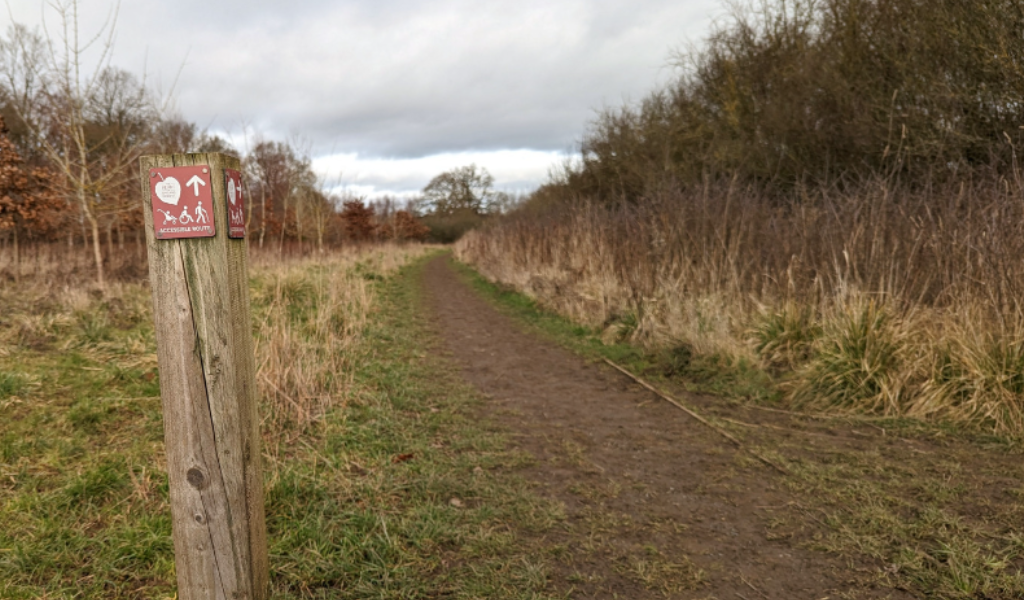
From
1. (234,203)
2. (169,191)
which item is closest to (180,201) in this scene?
(169,191)

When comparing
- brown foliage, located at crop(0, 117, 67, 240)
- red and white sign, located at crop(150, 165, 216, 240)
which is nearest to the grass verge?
red and white sign, located at crop(150, 165, 216, 240)

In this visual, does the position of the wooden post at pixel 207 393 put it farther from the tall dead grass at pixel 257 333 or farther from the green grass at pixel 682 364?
the green grass at pixel 682 364

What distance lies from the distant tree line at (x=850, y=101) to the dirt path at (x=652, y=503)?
11.7ft

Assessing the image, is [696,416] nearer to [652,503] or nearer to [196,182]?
[652,503]

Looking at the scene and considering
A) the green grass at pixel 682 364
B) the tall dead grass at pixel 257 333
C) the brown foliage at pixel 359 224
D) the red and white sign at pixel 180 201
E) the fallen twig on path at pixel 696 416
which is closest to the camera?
the red and white sign at pixel 180 201

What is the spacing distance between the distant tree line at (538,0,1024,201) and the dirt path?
3.58 meters

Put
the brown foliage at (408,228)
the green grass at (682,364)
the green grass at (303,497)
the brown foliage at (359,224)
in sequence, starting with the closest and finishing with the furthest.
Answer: the green grass at (303,497)
the green grass at (682,364)
the brown foliage at (359,224)
the brown foliage at (408,228)

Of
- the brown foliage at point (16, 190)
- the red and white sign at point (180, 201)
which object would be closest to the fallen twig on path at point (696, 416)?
the red and white sign at point (180, 201)

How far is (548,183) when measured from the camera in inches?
984

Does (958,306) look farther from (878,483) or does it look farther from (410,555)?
(410,555)

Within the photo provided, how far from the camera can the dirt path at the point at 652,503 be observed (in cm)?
254

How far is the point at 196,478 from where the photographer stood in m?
1.89

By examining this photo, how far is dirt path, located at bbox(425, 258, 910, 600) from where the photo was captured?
2.54 meters

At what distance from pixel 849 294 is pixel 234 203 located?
5.48 metres
